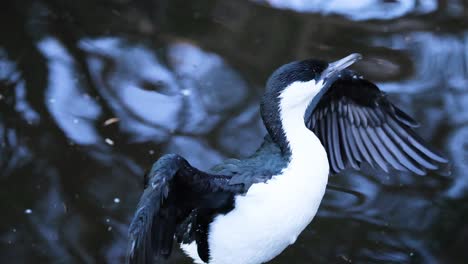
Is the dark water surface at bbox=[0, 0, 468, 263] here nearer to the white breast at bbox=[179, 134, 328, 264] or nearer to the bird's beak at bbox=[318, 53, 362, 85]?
the white breast at bbox=[179, 134, 328, 264]

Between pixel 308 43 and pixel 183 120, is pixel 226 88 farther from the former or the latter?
pixel 308 43

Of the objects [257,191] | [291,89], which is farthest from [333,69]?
[257,191]

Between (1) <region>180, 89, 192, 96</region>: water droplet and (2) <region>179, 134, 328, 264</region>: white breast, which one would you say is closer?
(2) <region>179, 134, 328, 264</region>: white breast

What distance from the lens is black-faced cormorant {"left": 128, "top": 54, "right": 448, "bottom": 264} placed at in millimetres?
2828

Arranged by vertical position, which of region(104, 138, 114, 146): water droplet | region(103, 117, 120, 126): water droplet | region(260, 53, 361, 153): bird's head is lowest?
region(104, 138, 114, 146): water droplet

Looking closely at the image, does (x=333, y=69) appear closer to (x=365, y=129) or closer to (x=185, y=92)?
(x=365, y=129)

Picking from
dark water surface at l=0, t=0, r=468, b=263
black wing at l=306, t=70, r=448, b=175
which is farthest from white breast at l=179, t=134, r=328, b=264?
dark water surface at l=0, t=0, r=468, b=263

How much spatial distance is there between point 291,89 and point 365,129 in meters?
0.63

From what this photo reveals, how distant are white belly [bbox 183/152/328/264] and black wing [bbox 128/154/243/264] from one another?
71mm

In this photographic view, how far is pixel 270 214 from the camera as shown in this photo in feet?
9.90

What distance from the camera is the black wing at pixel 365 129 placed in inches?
138

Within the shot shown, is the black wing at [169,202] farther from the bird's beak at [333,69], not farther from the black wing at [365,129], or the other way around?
the black wing at [365,129]

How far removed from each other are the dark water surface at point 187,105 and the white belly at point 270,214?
24.7 inches

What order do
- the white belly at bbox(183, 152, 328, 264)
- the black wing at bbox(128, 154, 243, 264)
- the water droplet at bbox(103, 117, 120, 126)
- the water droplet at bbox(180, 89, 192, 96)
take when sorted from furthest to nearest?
the water droplet at bbox(180, 89, 192, 96) < the water droplet at bbox(103, 117, 120, 126) < the white belly at bbox(183, 152, 328, 264) < the black wing at bbox(128, 154, 243, 264)
